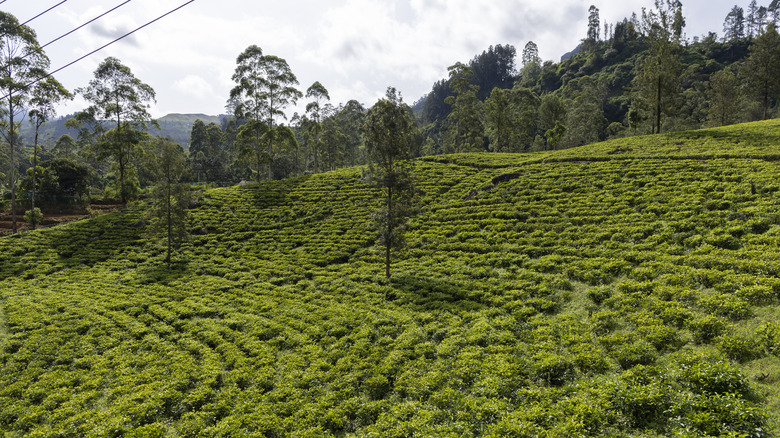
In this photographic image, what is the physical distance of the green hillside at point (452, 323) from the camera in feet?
31.5

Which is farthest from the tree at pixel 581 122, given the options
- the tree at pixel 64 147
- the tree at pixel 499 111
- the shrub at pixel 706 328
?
the tree at pixel 64 147

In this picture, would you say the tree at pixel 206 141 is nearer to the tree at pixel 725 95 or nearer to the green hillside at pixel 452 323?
the green hillside at pixel 452 323

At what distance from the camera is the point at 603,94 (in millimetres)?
121375

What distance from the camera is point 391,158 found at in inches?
899

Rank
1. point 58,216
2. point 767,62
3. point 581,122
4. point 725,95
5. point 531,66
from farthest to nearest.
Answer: point 531,66 → point 581,122 → point 725,95 → point 767,62 → point 58,216

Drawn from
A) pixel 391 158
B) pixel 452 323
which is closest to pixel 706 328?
pixel 452 323

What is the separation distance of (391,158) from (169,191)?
69.7 feet

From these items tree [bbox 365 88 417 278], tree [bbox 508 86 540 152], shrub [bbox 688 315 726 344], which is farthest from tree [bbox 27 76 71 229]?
tree [bbox 508 86 540 152]

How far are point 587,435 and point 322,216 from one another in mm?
33941

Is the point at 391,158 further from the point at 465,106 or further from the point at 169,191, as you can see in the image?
the point at 465,106

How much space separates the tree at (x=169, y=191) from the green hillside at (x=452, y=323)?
3445mm

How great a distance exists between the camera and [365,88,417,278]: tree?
22.3 meters

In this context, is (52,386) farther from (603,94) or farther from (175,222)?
(603,94)

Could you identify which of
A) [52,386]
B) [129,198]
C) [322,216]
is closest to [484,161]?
[322,216]
